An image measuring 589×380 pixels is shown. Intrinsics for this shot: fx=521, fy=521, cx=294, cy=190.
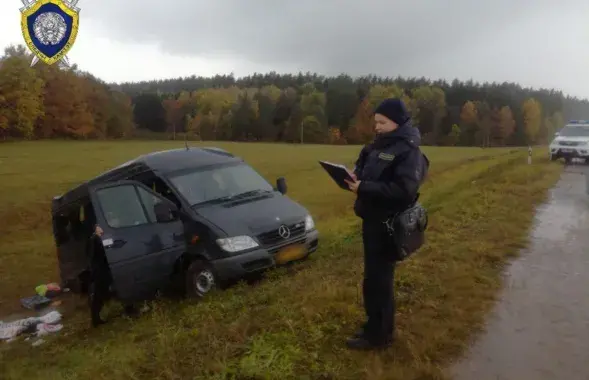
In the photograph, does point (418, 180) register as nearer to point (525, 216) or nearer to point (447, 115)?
point (525, 216)

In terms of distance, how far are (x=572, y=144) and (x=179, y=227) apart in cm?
1988

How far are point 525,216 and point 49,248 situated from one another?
12.5 m

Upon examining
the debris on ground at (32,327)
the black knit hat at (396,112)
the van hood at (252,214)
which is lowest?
the debris on ground at (32,327)

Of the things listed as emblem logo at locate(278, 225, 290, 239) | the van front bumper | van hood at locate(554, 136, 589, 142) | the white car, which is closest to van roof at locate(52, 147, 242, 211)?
emblem logo at locate(278, 225, 290, 239)

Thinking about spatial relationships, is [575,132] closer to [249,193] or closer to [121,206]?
[249,193]

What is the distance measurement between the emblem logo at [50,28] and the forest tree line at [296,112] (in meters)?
58.2

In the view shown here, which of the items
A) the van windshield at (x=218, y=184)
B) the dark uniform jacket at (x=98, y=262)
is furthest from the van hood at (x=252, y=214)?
the dark uniform jacket at (x=98, y=262)

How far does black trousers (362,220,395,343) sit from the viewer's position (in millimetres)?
3756

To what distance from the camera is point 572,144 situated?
21.9m

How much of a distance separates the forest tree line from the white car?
168 ft

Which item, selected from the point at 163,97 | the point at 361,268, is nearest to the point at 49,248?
the point at 361,268

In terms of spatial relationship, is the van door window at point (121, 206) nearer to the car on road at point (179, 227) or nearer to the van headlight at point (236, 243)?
the car on road at point (179, 227)

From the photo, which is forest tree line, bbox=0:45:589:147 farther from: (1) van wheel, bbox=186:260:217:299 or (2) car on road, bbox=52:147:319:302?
(1) van wheel, bbox=186:260:217:299

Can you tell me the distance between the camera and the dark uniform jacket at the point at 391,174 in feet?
11.7
